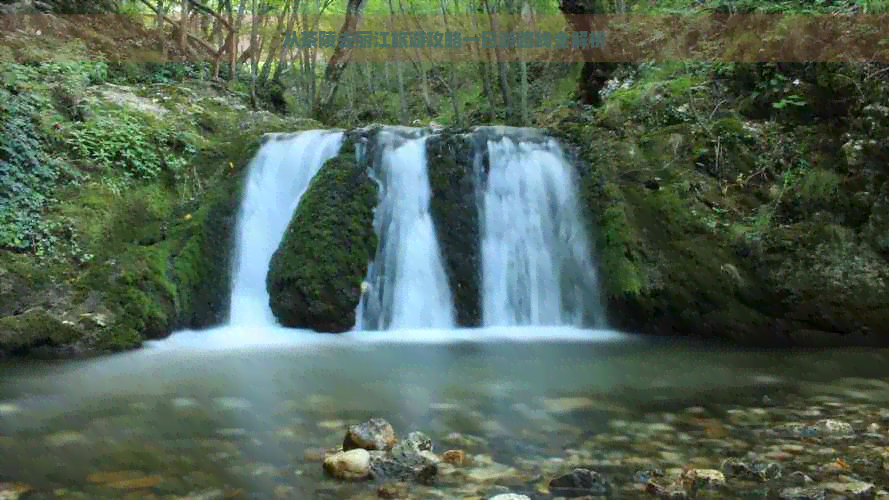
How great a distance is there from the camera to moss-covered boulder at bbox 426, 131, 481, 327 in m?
7.90

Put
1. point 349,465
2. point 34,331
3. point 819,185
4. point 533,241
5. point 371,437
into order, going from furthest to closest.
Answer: point 533,241
point 819,185
point 34,331
point 371,437
point 349,465

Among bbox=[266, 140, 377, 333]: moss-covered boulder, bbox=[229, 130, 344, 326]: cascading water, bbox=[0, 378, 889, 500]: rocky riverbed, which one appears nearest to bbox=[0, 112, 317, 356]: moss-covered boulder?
bbox=[229, 130, 344, 326]: cascading water

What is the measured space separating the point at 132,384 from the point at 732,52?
803 centimetres

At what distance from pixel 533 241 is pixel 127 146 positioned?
4.96m

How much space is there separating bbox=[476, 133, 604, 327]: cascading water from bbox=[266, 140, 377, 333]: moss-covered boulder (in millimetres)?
1432

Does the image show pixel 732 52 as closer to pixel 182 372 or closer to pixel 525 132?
pixel 525 132

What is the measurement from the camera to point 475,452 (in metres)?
3.53

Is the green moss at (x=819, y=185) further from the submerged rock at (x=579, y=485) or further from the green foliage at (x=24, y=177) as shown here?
the green foliage at (x=24, y=177)

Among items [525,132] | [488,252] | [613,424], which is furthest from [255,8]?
[613,424]

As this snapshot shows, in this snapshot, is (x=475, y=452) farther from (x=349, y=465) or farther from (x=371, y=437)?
(x=349, y=465)

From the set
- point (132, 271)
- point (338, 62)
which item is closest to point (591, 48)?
point (338, 62)

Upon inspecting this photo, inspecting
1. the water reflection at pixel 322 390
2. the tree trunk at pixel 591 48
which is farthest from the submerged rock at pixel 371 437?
the tree trunk at pixel 591 48

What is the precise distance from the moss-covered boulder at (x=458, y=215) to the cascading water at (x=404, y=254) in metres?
0.10

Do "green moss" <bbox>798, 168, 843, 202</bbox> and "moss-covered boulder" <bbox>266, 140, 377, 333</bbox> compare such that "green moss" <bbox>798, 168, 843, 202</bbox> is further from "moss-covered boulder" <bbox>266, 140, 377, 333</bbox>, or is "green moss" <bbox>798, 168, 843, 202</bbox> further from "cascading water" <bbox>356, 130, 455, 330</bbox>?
"moss-covered boulder" <bbox>266, 140, 377, 333</bbox>
